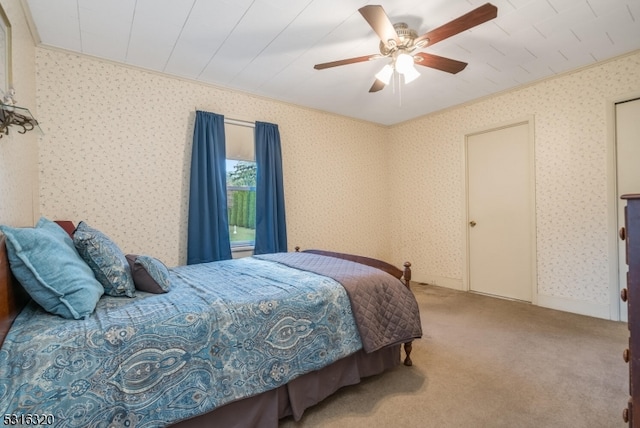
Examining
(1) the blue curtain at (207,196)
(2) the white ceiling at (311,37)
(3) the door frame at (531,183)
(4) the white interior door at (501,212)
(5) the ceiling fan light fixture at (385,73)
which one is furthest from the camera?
(4) the white interior door at (501,212)

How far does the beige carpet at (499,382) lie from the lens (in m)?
1.57

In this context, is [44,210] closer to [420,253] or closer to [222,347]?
[222,347]

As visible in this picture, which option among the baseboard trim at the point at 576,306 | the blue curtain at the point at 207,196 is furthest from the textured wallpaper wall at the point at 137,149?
the baseboard trim at the point at 576,306

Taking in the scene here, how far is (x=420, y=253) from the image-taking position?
453 centimetres

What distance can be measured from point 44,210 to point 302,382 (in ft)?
8.24

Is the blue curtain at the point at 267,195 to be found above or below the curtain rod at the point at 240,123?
below

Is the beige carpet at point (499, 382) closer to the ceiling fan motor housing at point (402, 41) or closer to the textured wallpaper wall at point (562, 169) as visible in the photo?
the textured wallpaper wall at point (562, 169)

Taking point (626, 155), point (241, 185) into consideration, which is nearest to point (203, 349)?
point (241, 185)

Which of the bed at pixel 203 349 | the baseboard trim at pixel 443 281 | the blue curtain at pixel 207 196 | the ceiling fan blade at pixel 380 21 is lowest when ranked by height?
the baseboard trim at pixel 443 281

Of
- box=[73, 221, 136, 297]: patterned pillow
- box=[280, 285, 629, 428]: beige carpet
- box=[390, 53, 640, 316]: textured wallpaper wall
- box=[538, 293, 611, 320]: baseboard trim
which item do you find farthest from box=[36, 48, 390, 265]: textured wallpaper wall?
box=[538, 293, 611, 320]: baseboard trim

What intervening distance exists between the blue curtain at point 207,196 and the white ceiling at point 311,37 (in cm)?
56

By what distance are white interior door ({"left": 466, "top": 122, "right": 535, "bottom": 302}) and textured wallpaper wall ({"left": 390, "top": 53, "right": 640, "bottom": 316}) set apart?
0.11m

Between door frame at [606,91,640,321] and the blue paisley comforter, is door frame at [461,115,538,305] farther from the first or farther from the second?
the blue paisley comforter

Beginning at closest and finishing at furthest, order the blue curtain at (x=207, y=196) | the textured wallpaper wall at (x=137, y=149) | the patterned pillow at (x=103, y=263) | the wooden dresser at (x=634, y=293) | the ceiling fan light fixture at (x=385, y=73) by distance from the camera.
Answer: the wooden dresser at (x=634, y=293), the patterned pillow at (x=103, y=263), the ceiling fan light fixture at (x=385, y=73), the textured wallpaper wall at (x=137, y=149), the blue curtain at (x=207, y=196)
